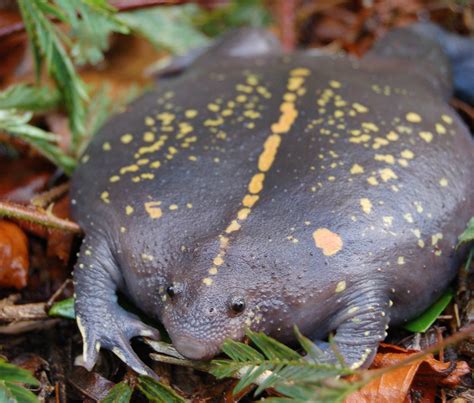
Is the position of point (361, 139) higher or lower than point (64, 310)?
higher

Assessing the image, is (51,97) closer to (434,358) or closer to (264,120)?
(264,120)

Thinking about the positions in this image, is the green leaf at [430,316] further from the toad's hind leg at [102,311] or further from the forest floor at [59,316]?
the toad's hind leg at [102,311]

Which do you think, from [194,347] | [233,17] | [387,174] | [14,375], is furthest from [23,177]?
[233,17]

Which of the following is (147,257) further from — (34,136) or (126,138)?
(34,136)

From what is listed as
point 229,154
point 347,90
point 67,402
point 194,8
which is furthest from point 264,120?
point 194,8

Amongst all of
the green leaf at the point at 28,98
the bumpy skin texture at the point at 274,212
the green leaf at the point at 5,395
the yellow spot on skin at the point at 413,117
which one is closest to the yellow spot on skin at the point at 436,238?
the bumpy skin texture at the point at 274,212

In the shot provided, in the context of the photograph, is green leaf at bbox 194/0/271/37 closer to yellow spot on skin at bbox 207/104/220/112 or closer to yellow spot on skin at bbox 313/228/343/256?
yellow spot on skin at bbox 207/104/220/112
